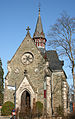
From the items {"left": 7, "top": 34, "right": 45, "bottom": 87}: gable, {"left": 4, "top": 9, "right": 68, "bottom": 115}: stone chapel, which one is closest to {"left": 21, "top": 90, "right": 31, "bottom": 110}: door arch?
{"left": 4, "top": 9, "right": 68, "bottom": 115}: stone chapel

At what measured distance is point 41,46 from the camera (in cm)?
3681

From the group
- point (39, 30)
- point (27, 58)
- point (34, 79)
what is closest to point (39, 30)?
point (39, 30)

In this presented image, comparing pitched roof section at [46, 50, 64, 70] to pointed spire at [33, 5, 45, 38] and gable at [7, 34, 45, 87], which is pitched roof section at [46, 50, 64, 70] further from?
pointed spire at [33, 5, 45, 38]

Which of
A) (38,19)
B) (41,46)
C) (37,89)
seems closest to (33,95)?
(37,89)

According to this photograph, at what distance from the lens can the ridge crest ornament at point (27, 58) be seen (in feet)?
96.0

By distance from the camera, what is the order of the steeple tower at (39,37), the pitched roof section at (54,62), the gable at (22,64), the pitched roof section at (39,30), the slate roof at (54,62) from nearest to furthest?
the gable at (22,64), the slate roof at (54,62), the pitched roof section at (54,62), the steeple tower at (39,37), the pitched roof section at (39,30)

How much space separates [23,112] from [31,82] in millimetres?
9081

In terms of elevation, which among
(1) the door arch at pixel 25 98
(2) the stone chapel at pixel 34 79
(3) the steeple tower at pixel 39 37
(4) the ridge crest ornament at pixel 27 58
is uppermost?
(3) the steeple tower at pixel 39 37

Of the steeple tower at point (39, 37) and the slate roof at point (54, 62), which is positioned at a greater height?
the steeple tower at point (39, 37)

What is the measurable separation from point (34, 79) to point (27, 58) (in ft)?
11.4

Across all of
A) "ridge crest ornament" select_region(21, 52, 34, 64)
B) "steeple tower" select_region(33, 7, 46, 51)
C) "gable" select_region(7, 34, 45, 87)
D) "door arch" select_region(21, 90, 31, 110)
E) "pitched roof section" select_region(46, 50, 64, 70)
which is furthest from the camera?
"steeple tower" select_region(33, 7, 46, 51)

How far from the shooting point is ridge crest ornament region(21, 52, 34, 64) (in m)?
29.2

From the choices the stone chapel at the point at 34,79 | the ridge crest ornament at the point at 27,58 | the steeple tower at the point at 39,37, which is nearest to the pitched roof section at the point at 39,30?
the steeple tower at the point at 39,37

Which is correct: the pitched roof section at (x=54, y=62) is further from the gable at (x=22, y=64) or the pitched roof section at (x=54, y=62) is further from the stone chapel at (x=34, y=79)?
the gable at (x=22, y=64)
